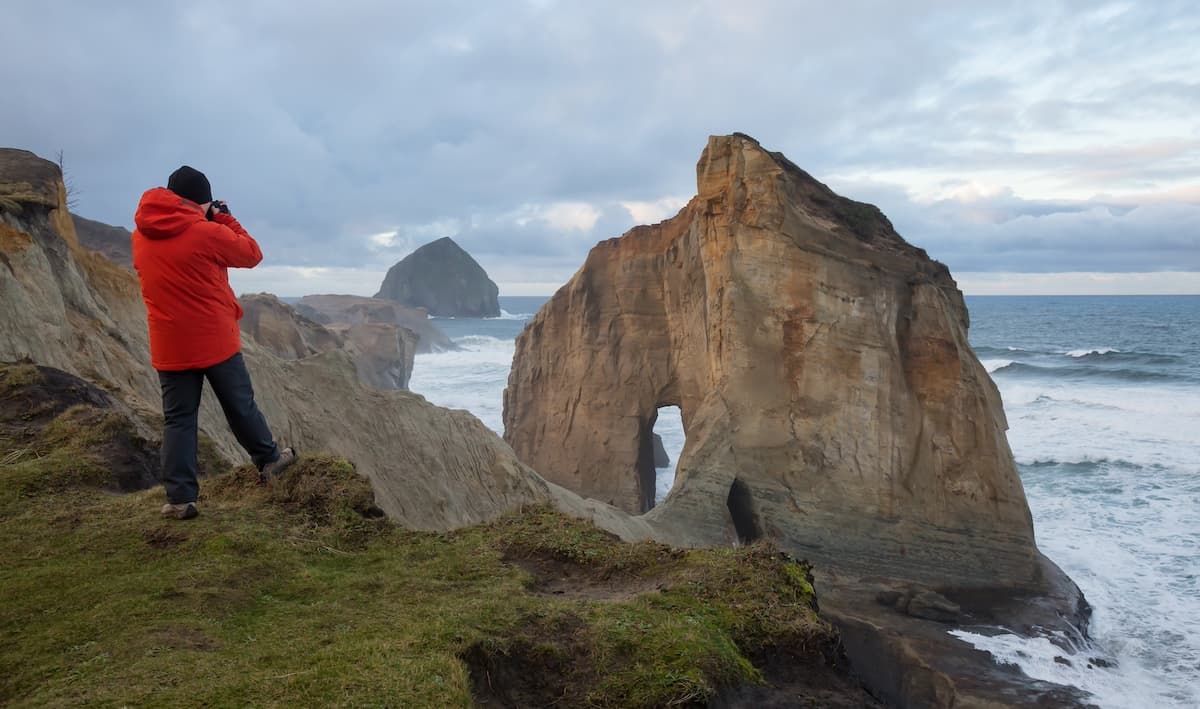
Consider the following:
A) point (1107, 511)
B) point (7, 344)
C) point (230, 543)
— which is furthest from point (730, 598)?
point (1107, 511)

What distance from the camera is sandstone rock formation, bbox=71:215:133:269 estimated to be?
108 feet

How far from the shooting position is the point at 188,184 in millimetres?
4852

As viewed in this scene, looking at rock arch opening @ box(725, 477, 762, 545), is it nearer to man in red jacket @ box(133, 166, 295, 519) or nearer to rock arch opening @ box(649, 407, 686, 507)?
→ rock arch opening @ box(649, 407, 686, 507)

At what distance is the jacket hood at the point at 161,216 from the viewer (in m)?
4.67

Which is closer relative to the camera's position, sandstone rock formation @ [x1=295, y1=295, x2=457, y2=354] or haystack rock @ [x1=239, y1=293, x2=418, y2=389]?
haystack rock @ [x1=239, y1=293, x2=418, y2=389]

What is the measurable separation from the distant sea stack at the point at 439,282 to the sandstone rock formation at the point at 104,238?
77.0m

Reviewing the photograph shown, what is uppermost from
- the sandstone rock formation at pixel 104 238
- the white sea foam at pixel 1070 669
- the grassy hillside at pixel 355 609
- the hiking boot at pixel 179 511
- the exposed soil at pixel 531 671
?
the sandstone rock formation at pixel 104 238

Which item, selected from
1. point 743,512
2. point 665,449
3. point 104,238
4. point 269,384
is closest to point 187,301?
point 269,384

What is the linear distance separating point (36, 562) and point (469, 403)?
34.4 metres

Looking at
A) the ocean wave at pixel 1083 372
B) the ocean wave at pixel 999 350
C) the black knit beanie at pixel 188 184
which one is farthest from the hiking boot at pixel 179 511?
the ocean wave at pixel 999 350

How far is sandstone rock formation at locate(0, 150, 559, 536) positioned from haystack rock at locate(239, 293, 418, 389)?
15.0 ft

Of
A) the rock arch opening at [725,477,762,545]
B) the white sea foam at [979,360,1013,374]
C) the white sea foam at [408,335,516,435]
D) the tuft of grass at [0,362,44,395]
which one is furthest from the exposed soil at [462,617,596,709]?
the white sea foam at [979,360,1013,374]

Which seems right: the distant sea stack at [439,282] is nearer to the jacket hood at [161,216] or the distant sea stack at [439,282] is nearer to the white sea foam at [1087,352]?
the white sea foam at [1087,352]

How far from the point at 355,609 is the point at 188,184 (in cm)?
286
